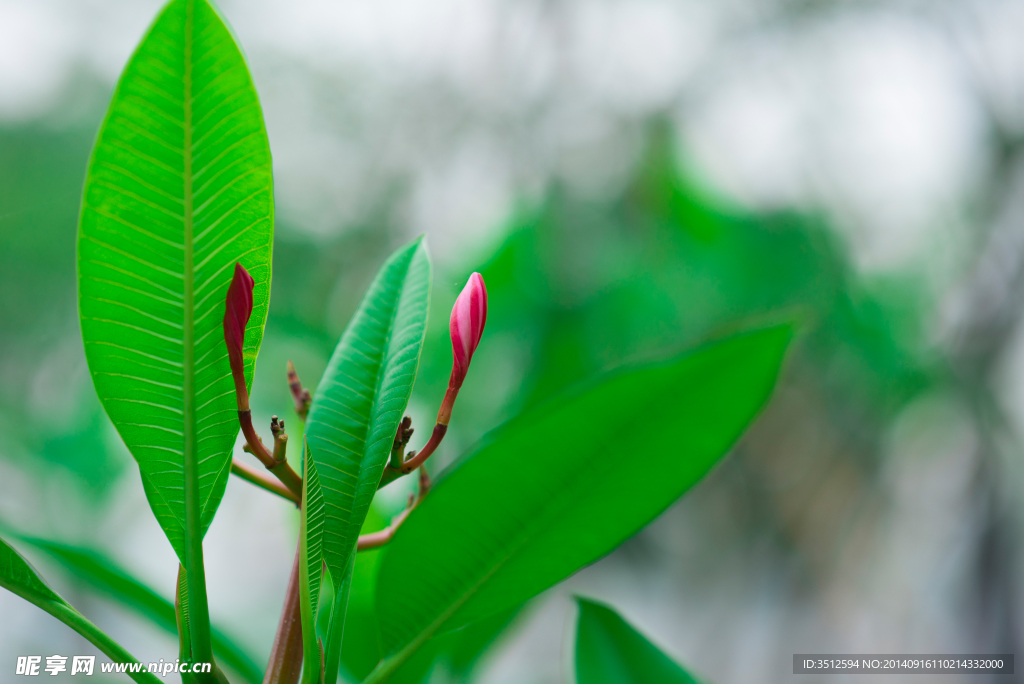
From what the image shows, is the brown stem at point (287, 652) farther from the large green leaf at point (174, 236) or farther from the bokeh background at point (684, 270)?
the bokeh background at point (684, 270)

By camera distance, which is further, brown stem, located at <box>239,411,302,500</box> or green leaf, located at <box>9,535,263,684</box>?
green leaf, located at <box>9,535,263,684</box>

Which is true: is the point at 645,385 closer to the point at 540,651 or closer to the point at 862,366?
the point at 862,366

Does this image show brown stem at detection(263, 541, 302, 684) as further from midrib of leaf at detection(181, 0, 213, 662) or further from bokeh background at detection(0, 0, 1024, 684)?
bokeh background at detection(0, 0, 1024, 684)

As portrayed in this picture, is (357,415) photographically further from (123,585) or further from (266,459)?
(123,585)

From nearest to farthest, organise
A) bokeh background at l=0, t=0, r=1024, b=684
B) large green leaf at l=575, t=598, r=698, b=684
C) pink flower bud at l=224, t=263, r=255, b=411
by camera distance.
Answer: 1. pink flower bud at l=224, t=263, r=255, b=411
2. large green leaf at l=575, t=598, r=698, b=684
3. bokeh background at l=0, t=0, r=1024, b=684

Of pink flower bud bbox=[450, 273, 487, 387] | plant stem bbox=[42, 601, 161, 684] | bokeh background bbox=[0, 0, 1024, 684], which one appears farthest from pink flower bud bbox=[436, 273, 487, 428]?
bokeh background bbox=[0, 0, 1024, 684]
